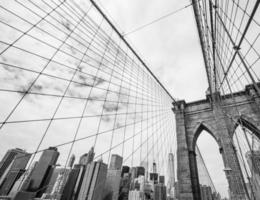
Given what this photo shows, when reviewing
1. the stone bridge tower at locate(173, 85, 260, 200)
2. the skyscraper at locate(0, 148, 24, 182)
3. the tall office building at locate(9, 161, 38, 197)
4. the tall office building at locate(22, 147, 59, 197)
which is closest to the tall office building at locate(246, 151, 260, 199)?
the stone bridge tower at locate(173, 85, 260, 200)

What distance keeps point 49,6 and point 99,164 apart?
3.78 meters

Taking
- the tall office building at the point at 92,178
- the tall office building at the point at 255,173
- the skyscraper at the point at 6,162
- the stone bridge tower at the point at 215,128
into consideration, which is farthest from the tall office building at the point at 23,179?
the stone bridge tower at the point at 215,128

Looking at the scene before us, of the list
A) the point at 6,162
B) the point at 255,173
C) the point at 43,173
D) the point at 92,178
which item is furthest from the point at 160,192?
the point at 6,162

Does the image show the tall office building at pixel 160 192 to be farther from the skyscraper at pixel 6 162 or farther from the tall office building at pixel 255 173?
the skyscraper at pixel 6 162

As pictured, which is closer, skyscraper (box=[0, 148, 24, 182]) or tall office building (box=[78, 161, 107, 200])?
skyscraper (box=[0, 148, 24, 182])

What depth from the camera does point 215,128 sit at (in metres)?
8.64

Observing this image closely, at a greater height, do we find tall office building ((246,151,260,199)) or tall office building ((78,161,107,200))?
tall office building ((246,151,260,199))

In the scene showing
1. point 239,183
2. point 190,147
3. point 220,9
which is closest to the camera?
point 220,9

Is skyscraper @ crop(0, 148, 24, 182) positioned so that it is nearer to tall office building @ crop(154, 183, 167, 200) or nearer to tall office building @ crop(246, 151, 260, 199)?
tall office building @ crop(246, 151, 260, 199)

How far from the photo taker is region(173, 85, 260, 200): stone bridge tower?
6754 millimetres

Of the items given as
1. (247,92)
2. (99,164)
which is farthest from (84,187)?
(247,92)

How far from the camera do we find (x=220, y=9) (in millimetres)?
3541

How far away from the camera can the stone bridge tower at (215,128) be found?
675cm

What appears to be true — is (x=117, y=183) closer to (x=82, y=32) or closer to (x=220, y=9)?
(x=82, y=32)
